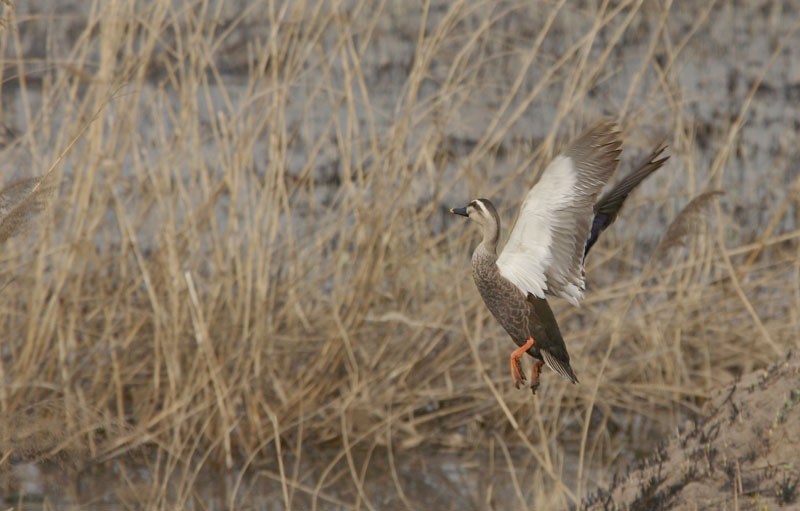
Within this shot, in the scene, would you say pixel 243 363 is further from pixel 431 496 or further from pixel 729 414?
pixel 729 414

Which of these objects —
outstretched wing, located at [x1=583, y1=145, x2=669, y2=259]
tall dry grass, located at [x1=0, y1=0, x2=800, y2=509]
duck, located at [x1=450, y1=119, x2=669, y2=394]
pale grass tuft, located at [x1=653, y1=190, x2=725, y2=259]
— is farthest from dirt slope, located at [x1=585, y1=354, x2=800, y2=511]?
duck, located at [x1=450, y1=119, x2=669, y2=394]

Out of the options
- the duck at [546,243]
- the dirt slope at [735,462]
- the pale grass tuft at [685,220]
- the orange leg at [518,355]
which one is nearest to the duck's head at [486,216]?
the duck at [546,243]

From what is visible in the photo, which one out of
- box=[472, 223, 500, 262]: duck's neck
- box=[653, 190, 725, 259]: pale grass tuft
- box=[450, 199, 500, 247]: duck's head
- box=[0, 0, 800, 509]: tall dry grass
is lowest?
box=[0, 0, 800, 509]: tall dry grass

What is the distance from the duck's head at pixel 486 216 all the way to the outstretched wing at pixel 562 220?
45 millimetres

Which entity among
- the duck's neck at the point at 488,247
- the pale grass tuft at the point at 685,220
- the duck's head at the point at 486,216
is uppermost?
the duck's head at the point at 486,216

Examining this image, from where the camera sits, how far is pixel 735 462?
125 inches

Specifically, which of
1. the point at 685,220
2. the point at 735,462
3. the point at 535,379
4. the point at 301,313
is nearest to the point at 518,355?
the point at 535,379

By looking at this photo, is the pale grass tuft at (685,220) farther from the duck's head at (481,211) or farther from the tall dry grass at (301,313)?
the tall dry grass at (301,313)

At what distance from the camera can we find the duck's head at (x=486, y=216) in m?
1.37

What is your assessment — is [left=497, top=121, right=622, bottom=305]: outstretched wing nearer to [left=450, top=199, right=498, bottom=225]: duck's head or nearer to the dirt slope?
[left=450, top=199, right=498, bottom=225]: duck's head

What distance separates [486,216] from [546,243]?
0.08m

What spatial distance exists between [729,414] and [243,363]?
207 cm

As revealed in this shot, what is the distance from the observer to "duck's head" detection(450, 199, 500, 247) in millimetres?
1368

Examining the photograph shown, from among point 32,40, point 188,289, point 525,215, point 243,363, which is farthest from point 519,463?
point 32,40
